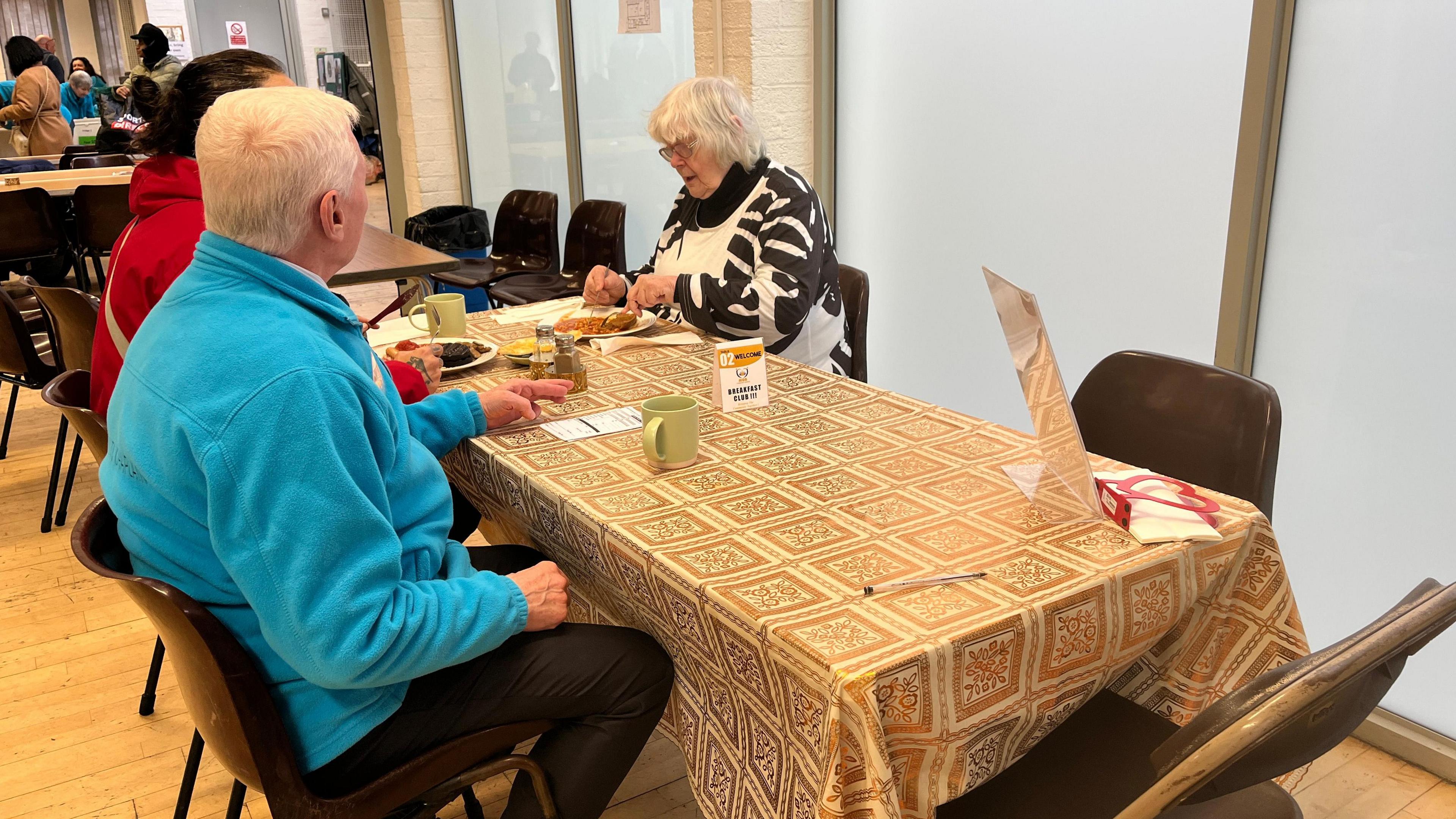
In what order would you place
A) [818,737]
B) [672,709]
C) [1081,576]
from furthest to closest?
[672,709], [1081,576], [818,737]

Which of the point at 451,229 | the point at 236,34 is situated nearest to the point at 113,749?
the point at 451,229

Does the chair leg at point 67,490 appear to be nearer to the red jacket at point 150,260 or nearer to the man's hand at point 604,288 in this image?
the red jacket at point 150,260

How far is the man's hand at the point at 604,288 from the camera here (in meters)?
2.66

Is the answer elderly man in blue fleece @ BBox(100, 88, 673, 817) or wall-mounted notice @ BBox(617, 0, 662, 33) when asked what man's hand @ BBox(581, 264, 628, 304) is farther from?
wall-mounted notice @ BBox(617, 0, 662, 33)

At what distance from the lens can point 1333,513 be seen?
86.4 inches

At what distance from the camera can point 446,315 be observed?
2.37 meters

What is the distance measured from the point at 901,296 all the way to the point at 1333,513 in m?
1.53

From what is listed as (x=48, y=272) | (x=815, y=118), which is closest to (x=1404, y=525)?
(x=815, y=118)

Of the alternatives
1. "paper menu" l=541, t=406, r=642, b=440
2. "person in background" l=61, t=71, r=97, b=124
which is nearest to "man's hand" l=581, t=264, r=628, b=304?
"paper menu" l=541, t=406, r=642, b=440

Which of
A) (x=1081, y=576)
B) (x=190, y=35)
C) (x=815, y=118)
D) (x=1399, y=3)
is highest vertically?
(x=190, y=35)

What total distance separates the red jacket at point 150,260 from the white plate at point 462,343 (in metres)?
0.15

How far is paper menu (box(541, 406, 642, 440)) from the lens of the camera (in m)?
1.76

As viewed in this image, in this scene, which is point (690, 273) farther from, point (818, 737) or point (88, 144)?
point (88, 144)

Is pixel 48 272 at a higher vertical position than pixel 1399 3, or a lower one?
Answer: lower
